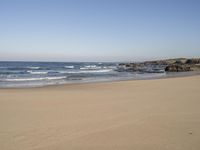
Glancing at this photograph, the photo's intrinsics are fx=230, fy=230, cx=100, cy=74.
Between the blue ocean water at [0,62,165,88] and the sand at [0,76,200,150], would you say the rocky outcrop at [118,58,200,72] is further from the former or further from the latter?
the sand at [0,76,200,150]

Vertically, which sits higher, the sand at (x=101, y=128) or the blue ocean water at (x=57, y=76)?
the sand at (x=101, y=128)

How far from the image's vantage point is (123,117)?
6.39m

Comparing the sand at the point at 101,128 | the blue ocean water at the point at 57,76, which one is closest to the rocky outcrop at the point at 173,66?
the blue ocean water at the point at 57,76

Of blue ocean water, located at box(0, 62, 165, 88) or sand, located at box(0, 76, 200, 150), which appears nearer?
sand, located at box(0, 76, 200, 150)

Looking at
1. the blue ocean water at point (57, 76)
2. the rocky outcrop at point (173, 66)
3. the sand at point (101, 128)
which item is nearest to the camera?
the sand at point (101, 128)

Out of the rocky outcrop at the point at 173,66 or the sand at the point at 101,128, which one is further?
the rocky outcrop at the point at 173,66

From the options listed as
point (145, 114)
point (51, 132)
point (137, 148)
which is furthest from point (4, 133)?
A: point (145, 114)

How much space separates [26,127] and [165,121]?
3.45 m

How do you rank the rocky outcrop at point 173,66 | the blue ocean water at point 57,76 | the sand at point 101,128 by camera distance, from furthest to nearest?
the rocky outcrop at point 173,66 < the blue ocean water at point 57,76 < the sand at point 101,128

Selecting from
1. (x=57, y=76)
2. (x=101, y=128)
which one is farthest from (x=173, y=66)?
(x=101, y=128)

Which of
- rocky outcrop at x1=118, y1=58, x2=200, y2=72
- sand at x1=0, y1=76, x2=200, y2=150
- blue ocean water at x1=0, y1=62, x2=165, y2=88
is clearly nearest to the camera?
sand at x1=0, y1=76, x2=200, y2=150

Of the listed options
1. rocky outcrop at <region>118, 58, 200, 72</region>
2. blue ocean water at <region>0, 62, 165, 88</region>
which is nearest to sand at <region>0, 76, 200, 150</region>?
blue ocean water at <region>0, 62, 165, 88</region>

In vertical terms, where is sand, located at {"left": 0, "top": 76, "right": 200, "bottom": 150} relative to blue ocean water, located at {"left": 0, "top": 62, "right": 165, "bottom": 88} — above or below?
above

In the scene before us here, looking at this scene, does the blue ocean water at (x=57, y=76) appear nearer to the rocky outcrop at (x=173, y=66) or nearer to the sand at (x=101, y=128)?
the rocky outcrop at (x=173, y=66)
